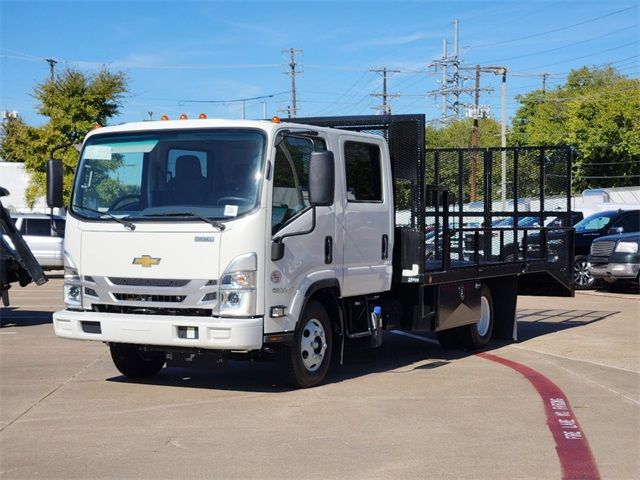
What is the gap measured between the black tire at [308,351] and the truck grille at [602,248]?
14488 mm

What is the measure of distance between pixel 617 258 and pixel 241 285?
15.7 m

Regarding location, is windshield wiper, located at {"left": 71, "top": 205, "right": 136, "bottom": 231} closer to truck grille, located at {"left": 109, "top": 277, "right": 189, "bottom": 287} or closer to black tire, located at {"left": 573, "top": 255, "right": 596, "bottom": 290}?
truck grille, located at {"left": 109, "top": 277, "right": 189, "bottom": 287}

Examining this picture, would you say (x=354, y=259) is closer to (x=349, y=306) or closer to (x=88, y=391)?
(x=349, y=306)

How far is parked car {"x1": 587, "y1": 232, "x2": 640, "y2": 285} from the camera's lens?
22125 millimetres

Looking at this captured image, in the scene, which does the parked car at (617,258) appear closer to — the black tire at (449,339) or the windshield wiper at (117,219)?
the black tire at (449,339)

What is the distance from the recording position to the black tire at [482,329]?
41.7 ft

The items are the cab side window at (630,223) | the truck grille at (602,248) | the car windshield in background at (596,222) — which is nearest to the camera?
the truck grille at (602,248)

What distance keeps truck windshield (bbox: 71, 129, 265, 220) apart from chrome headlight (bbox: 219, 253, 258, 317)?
45cm

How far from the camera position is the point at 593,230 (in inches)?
1009

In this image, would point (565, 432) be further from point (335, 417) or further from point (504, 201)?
point (504, 201)

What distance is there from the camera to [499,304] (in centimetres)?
1365

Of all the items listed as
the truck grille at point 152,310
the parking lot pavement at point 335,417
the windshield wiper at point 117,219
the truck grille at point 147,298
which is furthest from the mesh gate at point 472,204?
the truck grille at point 147,298

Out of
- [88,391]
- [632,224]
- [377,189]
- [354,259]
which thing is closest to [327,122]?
[377,189]

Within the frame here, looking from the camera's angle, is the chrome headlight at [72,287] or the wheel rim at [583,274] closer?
the chrome headlight at [72,287]
